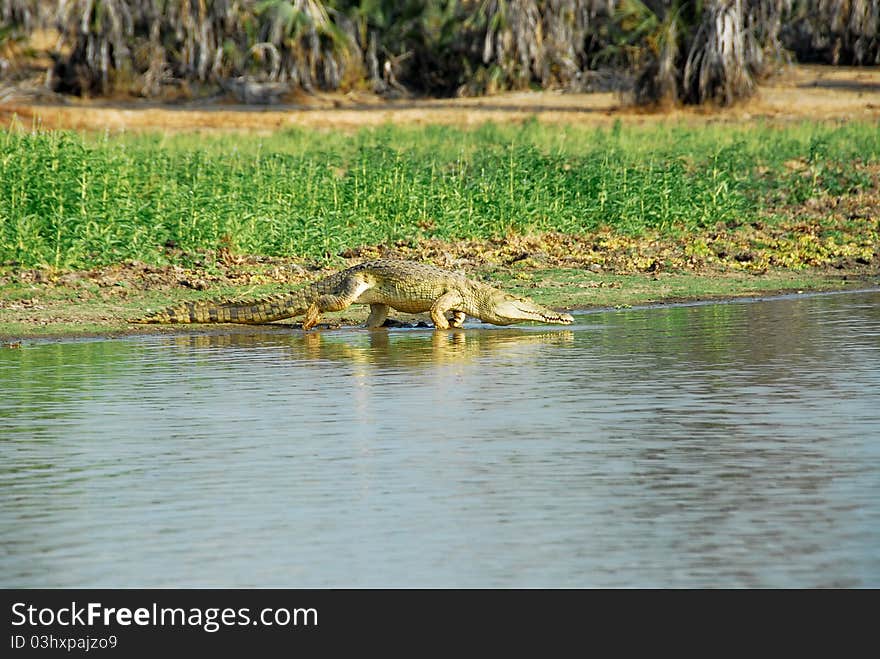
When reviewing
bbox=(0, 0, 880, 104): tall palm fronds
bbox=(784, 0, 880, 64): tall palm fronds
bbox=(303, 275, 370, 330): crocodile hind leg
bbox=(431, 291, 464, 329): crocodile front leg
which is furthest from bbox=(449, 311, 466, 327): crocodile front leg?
bbox=(784, 0, 880, 64): tall palm fronds

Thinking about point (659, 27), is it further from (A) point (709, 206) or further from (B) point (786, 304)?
(B) point (786, 304)

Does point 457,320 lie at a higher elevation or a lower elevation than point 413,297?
lower

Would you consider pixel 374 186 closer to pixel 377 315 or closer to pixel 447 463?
pixel 377 315

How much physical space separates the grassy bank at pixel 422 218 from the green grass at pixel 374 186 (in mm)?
31

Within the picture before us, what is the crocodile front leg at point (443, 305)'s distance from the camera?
13195mm

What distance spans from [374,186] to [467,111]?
52.1ft

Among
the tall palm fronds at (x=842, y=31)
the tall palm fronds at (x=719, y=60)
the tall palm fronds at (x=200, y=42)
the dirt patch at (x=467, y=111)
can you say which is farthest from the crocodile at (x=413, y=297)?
the tall palm fronds at (x=842, y=31)

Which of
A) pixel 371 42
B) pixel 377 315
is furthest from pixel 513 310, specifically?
pixel 371 42

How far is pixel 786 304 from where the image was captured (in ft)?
49.5

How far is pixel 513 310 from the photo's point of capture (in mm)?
13242

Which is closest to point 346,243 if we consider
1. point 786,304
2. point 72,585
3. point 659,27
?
point 786,304

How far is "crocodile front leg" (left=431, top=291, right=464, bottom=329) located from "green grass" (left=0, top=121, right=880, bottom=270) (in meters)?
4.08

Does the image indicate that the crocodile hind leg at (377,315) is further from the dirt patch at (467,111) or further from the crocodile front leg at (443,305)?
the dirt patch at (467,111)
